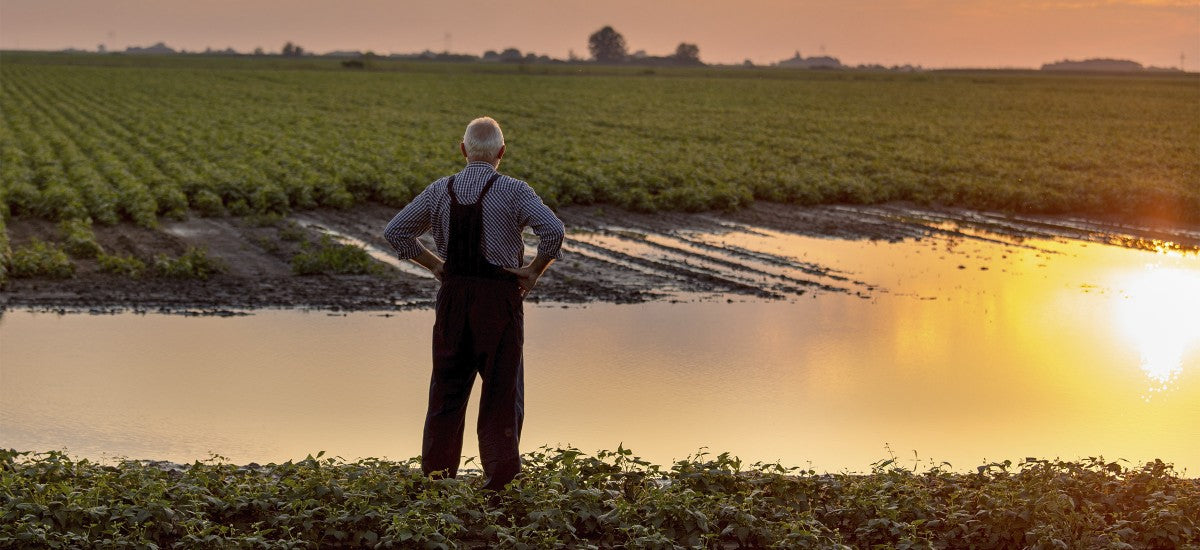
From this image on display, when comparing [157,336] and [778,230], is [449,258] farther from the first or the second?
[778,230]

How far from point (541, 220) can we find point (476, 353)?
2.64ft

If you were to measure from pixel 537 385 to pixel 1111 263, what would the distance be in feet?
34.6

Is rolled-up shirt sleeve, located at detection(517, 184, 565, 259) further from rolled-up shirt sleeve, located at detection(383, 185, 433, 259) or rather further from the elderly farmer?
rolled-up shirt sleeve, located at detection(383, 185, 433, 259)

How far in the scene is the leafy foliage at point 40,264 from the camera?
14.8m

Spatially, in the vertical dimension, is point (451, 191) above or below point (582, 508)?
above

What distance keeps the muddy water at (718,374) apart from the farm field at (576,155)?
13.0 feet

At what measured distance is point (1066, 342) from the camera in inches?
516

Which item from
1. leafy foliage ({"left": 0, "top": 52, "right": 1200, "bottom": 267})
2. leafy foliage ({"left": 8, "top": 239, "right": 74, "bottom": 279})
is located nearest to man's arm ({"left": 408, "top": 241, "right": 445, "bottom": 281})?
leafy foliage ({"left": 8, "top": 239, "right": 74, "bottom": 279})

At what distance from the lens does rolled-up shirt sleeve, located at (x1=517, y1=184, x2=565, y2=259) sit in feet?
21.8

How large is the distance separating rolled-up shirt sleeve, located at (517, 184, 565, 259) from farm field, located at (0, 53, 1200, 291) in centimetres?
953

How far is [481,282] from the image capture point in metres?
6.77

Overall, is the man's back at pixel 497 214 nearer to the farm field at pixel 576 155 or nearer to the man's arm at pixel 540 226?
the man's arm at pixel 540 226

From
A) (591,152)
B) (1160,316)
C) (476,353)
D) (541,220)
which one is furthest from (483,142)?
(591,152)

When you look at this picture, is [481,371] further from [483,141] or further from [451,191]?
[483,141]
